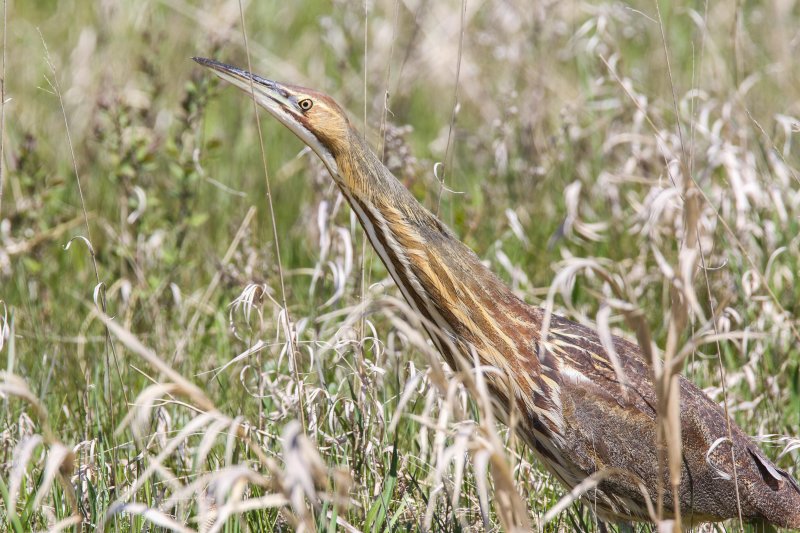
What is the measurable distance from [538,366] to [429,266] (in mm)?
320

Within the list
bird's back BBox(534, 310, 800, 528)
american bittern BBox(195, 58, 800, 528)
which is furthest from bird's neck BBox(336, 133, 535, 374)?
bird's back BBox(534, 310, 800, 528)

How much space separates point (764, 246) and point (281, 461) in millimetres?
1826

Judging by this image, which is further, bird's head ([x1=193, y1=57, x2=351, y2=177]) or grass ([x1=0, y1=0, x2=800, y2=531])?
bird's head ([x1=193, y1=57, x2=351, y2=177])

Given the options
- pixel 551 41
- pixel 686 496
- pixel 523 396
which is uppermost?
pixel 551 41

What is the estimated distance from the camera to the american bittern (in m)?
2.36

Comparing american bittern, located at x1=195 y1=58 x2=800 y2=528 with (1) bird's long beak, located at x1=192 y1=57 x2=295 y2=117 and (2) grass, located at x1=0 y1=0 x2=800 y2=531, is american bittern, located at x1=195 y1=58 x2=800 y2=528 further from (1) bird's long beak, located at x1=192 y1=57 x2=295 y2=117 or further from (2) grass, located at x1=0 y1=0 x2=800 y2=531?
(2) grass, located at x1=0 y1=0 x2=800 y2=531

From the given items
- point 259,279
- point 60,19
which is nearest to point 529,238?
point 259,279

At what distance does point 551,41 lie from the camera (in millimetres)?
4656

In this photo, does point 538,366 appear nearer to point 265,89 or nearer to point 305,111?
point 305,111

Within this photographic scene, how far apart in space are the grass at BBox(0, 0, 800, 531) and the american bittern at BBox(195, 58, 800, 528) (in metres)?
0.15

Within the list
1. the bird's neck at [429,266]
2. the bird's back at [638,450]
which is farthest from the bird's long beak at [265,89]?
the bird's back at [638,450]

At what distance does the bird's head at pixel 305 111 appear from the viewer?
7.73 ft

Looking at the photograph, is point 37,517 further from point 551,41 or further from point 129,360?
point 551,41

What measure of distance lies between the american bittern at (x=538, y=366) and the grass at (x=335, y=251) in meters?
0.15
